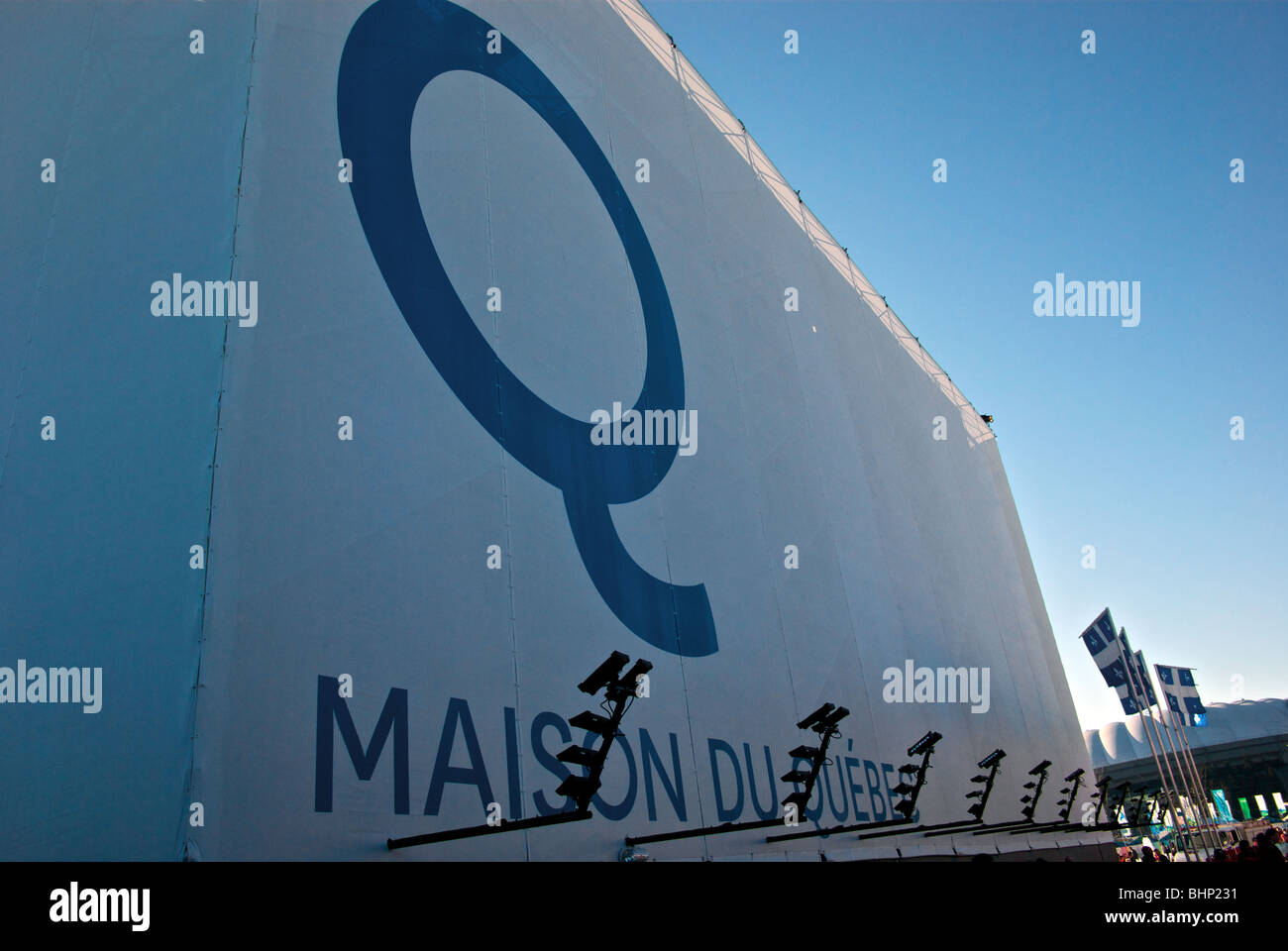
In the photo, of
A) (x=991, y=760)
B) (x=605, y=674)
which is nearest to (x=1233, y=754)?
(x=991, y=760)

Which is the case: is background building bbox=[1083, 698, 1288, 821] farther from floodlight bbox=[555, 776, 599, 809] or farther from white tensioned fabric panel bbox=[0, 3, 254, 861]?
white tensioned fabric panel bbox=[0, 3, 254, 861]

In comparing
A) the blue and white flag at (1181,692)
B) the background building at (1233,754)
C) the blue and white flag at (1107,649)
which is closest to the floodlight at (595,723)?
the blue and white flag at (1107,649)

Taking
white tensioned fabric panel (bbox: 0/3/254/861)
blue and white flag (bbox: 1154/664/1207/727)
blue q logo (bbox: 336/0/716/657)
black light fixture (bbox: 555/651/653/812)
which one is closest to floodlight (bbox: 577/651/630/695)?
black light fixture (bbox: 555/651/653/812)

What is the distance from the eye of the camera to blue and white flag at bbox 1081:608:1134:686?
19.7 meters

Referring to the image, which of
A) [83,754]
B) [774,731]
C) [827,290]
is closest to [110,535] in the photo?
[83,754]

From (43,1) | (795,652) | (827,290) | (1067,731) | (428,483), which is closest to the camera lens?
(428,483)

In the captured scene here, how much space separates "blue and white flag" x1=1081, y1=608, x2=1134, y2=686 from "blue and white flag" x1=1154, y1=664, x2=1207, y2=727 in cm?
96

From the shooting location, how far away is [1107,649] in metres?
20.0

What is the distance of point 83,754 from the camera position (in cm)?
363

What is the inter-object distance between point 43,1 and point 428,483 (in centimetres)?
504

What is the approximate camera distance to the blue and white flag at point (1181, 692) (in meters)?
20.0

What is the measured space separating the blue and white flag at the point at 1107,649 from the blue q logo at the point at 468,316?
53.6 feet

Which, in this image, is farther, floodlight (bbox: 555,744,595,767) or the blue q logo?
the blue q logo
